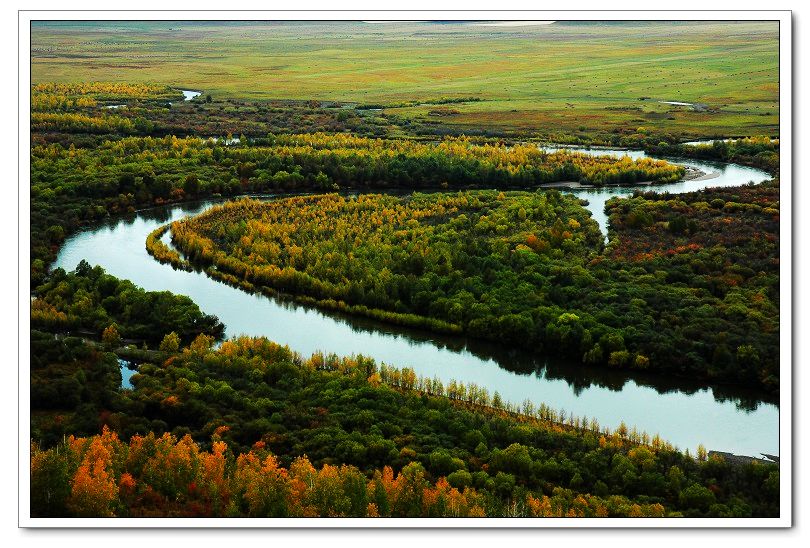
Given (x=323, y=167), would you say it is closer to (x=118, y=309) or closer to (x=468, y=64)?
(x=118, y=309)

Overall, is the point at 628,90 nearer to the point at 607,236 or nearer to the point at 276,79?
the point at 607,236

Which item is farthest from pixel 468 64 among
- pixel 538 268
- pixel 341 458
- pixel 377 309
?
pixel 341 458

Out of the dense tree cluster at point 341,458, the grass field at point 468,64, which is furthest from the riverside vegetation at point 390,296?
the grass field at point 468,64

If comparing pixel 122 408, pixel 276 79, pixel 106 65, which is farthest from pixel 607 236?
pixel 122 408

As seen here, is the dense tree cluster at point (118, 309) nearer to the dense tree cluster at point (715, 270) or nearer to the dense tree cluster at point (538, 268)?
the dense tree cluster at point (538, 268)

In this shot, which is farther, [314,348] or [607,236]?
[607,236]
